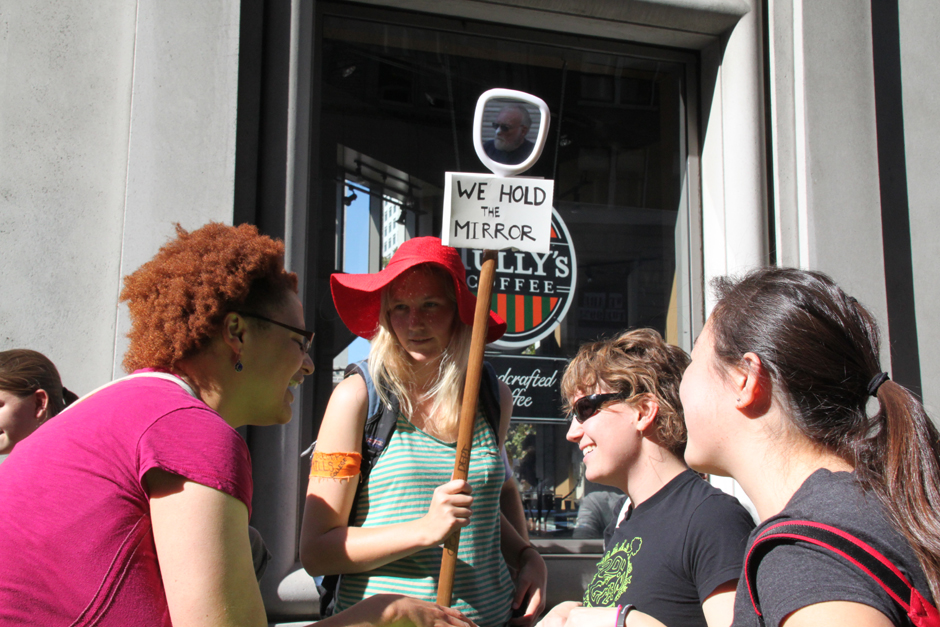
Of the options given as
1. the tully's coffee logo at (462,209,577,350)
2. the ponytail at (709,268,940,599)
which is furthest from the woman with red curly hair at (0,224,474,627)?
the tully's coffee logo at (462,209,577,350)

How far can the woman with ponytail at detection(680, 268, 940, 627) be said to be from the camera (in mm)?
932

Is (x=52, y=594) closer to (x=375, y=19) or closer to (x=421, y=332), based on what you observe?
(x=421, y=332)

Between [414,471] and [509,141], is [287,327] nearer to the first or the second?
[414,471]

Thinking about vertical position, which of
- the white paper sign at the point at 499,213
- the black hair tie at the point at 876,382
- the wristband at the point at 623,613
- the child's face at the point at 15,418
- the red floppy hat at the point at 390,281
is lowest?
the wristband at the point at 623,613

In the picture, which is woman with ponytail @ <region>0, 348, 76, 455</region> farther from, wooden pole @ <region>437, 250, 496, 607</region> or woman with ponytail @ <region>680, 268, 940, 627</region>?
woman with ponytail @ <region>680, 268, 940, 627</region>

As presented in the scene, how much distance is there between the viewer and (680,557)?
4.99 feet

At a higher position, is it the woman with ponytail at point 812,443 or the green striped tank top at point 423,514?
the woman with ponytail at point 812,443

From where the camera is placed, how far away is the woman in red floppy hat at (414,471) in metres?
1.85

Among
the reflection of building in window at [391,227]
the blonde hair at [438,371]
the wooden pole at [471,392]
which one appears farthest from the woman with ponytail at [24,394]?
the reflection of building in window at [391,227]

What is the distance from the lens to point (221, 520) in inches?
44.1

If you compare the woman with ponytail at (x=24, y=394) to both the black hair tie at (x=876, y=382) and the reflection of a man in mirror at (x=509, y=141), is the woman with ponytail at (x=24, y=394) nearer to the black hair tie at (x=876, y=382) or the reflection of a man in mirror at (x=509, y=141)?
the reflection of a man in mirror at (x=509, y=141)

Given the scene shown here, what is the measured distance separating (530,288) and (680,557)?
2199mm

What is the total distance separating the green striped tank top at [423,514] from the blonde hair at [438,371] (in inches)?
2.6

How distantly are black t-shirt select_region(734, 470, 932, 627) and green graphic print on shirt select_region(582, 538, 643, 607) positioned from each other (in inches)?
23.0
